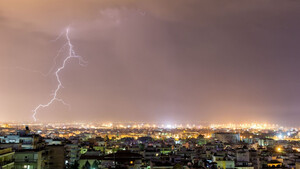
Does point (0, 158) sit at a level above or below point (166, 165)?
above

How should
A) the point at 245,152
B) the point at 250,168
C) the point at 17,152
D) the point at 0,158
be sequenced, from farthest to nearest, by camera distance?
the point at 245,152
the point at 250,168
the point at 17,152
the point at 0,158

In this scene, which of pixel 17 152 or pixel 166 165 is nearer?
pixel 17 152

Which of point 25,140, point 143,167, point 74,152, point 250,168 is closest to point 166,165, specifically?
point 143,167

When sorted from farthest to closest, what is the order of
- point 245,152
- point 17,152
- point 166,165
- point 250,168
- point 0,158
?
point 245,152 → point 250,168 → point 166,165 → point 17,152 → point 0,158

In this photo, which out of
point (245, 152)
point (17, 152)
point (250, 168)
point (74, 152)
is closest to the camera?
point (17, 152)

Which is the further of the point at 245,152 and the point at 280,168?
the point at 245,152

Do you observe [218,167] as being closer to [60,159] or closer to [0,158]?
[60,159]

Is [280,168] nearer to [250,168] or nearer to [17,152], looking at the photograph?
[250,168]

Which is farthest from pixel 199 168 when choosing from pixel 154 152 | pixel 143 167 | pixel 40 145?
pixel 154 152

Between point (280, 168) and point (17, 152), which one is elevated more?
point (17, 152)
